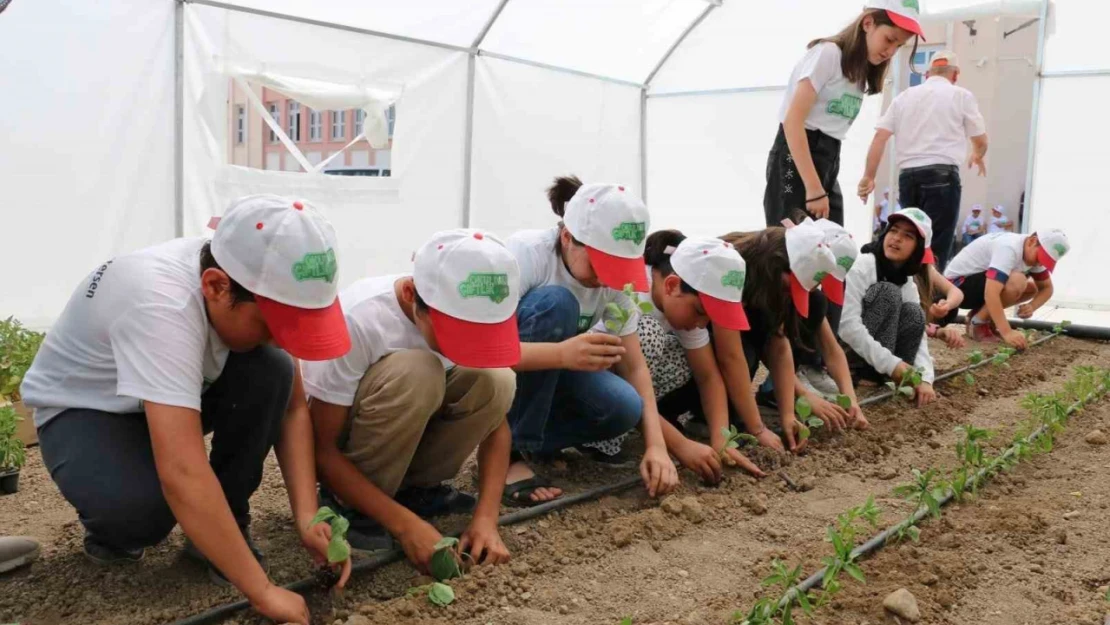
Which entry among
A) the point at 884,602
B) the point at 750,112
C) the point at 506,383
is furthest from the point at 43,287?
the point at 750,112

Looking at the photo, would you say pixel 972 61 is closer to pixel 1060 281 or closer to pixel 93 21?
pixel 1060 281

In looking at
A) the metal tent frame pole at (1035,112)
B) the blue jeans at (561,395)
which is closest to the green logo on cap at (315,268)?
the blue jeans at (561,395)

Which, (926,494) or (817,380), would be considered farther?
(817,380)

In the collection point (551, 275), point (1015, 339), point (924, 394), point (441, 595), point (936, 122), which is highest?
point (936, 122)

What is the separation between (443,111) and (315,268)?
4756mm

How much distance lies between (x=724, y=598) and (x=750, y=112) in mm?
6318

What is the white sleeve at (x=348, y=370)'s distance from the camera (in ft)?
6.93

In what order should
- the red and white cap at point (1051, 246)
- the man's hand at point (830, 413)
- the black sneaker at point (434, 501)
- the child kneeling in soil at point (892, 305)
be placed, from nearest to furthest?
the black sneaker at point (434, 501)
the man's hand at point (830, 413)
the child kneeling in soil at point (892, 305)
the red and white cap at point (1051, 246)

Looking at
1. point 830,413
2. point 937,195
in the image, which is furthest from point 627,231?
point 937,195

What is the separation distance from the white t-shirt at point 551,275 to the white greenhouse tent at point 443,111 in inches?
110

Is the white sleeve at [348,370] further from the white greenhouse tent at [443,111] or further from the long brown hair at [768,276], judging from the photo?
the white greenhouse tent at [443,111]

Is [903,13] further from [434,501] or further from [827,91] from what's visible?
[434,501]

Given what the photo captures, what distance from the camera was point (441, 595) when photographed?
1838 mm

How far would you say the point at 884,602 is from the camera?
76.6 inches
